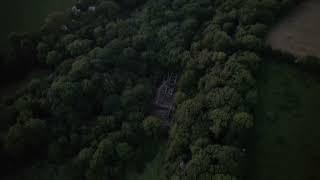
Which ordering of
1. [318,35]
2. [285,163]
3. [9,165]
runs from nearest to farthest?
[285,163] < [9,165] < [318,35]

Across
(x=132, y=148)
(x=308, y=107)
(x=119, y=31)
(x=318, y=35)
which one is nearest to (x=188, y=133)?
(x=132, y=148)

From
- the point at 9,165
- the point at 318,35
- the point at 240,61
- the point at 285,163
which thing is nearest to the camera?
the point at 285,163

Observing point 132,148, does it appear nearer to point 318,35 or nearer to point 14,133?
point 14,133

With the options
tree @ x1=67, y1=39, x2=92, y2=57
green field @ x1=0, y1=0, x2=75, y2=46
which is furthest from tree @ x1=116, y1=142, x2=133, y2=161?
green field @ x1=0, y1=0, x2=75, y2=46

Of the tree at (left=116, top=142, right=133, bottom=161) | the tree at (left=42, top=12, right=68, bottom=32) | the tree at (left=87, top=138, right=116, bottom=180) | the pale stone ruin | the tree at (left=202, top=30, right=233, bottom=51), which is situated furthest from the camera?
the tree at (left=42, top=12, right=68, bottom=32)

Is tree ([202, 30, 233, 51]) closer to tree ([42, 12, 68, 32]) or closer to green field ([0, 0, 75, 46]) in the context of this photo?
tree ([42, 12, 68, 32])
